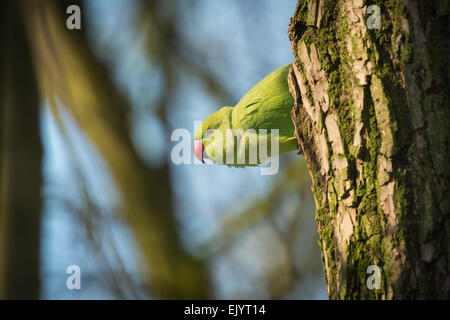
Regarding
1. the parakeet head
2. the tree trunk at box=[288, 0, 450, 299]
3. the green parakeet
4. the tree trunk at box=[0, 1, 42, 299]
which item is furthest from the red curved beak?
the tree trunk at box=[288, 0, 450, 299]

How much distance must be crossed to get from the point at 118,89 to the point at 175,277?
170 cm

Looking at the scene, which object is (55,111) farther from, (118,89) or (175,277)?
(175,277)

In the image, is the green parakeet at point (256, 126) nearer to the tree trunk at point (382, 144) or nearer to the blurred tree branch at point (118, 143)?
the blurred tree branch at point (118, 143)

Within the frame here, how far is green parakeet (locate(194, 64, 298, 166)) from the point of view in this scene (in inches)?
103

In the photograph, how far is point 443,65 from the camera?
996 mm

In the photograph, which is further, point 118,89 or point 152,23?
point 152,23

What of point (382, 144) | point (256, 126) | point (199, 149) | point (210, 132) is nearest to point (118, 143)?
point (199, 149)

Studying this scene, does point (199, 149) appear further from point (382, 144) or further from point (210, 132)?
point (382, 144)

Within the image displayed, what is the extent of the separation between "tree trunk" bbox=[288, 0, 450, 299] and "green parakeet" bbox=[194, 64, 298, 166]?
4.57 feet

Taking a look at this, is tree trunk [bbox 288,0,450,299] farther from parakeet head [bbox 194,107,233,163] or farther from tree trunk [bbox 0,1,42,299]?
tree trunk [bbox 0,1,42,299]

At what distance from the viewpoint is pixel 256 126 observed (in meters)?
2.67
